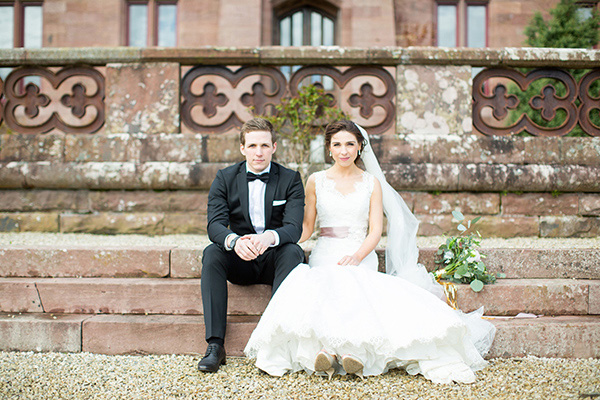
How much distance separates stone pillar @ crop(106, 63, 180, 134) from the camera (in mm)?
4520

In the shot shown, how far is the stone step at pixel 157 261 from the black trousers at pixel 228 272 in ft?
1.73

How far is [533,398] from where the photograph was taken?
2156 mm

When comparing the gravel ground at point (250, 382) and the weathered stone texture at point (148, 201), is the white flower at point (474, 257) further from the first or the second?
the weathered stone texture at point (148, 201)

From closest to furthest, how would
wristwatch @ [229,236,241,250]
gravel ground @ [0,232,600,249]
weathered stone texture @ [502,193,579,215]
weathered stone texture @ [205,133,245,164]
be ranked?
wristwatch @ [229,236,241,250] < gravel ground @ [0,232,600,249] < weathered stone texture @ [502,193,579,215] < weathered stone texture @ [205,133,245,164]

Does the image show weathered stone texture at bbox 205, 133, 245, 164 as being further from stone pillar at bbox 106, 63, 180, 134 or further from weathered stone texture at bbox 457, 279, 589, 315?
weathered stone texture at bbox 457, 279, 589, 315

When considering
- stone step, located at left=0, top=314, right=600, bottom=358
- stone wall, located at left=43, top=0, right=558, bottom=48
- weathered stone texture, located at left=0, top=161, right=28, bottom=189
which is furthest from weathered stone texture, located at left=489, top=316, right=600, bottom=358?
stone wall, located at left=43, top=0, right=558, bottom=48

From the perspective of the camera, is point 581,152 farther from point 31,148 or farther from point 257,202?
point 31,148

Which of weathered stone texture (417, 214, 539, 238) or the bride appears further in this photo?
weathered stone texture (417, 214, 539, 238)

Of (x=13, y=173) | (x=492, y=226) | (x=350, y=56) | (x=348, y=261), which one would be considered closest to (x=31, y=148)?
(x=13, y=173)

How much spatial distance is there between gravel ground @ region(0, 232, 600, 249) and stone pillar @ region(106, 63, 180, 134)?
1.15m

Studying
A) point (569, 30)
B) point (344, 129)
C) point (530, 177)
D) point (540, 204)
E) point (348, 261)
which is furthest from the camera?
point (569, 30)

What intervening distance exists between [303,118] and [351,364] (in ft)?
9.03

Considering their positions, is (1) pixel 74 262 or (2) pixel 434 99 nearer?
(1) pixel 74 262

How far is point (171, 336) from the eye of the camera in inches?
111
